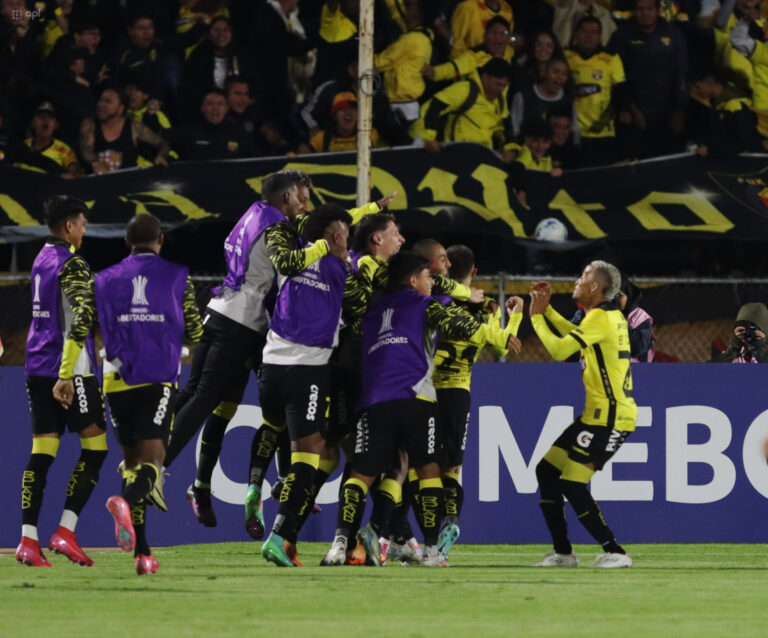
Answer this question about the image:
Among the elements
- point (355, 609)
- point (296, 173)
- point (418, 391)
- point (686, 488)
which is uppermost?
point (296, 173)

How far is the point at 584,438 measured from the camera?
910 cm

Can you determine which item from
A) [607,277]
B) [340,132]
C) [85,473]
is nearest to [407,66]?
[340,132]

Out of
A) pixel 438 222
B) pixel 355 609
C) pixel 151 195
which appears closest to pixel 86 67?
pixel 151 195

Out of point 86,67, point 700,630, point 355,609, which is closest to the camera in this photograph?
point 700,630

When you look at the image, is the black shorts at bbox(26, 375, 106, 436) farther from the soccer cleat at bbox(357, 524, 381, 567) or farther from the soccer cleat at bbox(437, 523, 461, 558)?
the soccer cleat at bbox(437, 523, 461, 558)

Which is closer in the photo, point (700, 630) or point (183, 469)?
point (700, 630)

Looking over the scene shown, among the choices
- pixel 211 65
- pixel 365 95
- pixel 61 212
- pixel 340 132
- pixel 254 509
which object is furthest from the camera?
pixel 211 65

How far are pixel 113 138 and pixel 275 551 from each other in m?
6.80

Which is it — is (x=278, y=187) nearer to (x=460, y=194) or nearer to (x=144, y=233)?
(x=144, y=233)

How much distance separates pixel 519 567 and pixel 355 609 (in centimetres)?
272

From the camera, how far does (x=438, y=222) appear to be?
13562mm

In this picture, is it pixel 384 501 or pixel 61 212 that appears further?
pixel 61 212

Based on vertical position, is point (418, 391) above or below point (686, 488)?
above

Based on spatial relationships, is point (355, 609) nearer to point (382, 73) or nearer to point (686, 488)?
point (686, 488)
